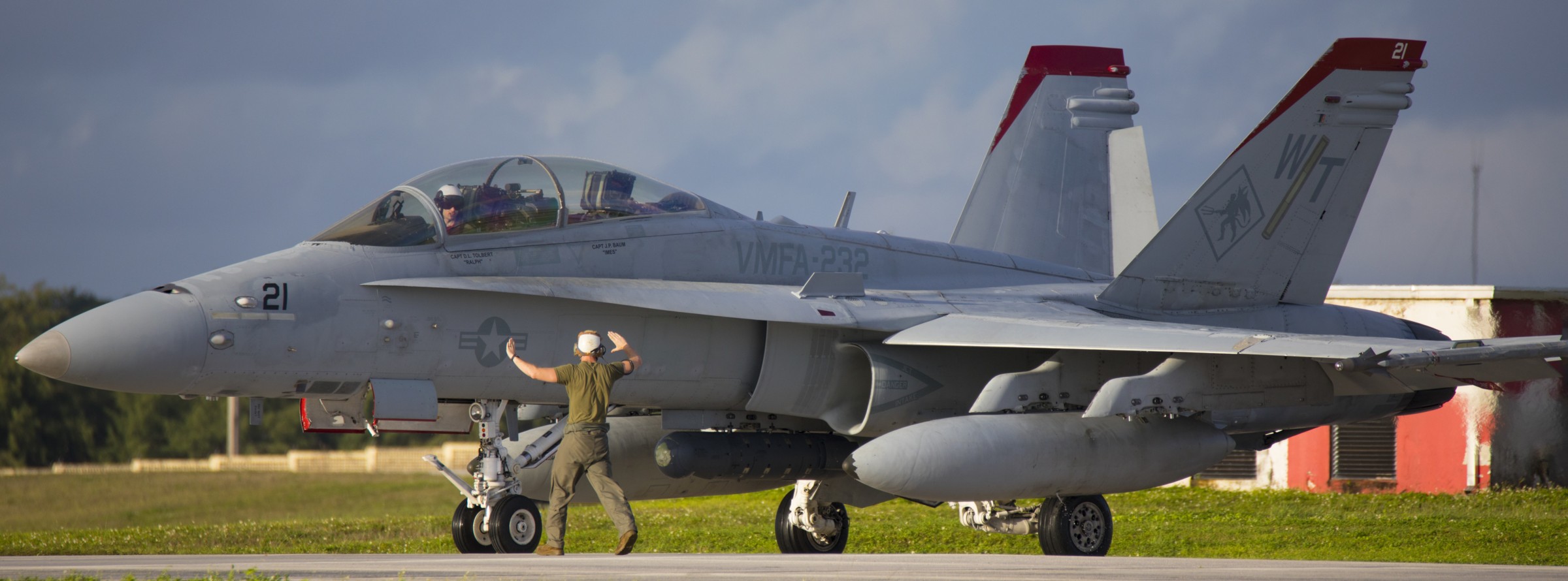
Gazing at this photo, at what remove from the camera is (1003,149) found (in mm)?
15602

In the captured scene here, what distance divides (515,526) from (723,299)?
210cm

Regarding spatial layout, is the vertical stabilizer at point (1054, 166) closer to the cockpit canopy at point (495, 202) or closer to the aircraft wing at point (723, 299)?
the aircraft wing at point (723, 299)

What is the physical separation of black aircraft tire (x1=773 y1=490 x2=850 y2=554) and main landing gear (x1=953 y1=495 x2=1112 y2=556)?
132 centimetres

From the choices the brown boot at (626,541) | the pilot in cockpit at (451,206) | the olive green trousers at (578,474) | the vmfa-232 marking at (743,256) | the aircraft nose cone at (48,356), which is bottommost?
the brown boot at (626,541)

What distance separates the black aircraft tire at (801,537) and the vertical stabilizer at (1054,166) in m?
3.95

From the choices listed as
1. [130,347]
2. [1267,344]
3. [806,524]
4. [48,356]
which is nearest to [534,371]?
[130,347]

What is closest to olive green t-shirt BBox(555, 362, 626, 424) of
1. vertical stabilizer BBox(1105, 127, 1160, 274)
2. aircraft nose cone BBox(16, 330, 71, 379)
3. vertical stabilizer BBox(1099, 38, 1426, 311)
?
aircraft nose cone BBox(16, 330, 71, 379)

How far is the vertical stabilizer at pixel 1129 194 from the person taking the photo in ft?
51.3

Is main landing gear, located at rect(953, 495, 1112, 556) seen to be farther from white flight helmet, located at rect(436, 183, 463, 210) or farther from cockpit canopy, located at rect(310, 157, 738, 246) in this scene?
white flight helmet, located at rect(436, 183, 463, 210)

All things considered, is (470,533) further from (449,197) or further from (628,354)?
(449,197)

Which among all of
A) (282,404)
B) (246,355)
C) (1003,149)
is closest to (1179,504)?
(1003,149)

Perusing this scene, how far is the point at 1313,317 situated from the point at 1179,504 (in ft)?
24.1

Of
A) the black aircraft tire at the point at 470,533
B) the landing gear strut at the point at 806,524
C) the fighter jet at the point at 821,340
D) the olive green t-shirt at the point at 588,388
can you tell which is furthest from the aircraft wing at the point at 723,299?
the landing gear strut at the point at 806,524

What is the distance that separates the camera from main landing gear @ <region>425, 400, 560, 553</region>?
9648mm
